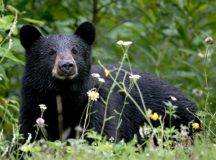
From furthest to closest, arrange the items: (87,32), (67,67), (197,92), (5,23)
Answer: (197,92) < (87,32) < (5,23) < (67,67)

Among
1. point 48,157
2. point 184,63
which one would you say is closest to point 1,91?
point 184,63

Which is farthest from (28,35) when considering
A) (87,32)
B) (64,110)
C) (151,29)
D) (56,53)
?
(151,29)

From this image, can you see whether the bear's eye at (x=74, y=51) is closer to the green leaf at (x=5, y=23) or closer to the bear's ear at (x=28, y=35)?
the bear's ear at (x=28, y=35)

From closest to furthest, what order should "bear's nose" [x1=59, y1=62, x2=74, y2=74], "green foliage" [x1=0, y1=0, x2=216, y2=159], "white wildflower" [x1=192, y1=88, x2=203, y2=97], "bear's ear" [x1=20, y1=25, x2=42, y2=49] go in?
"bear's nose" [x1=59, y1=62, x2=74, y2=74] < "bear's ear" [x1=20, y1=25, x2=42, y2=49] < "white wildflower" [x1=192, y1=88, x2=203, y2=97] < "green foliage" [x1=0, y1=0, x2=216, y2=159]

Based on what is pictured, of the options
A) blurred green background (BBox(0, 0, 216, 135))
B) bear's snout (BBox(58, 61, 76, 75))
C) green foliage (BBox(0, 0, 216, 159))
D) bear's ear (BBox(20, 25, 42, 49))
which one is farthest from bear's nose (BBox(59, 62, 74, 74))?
blurred green background (BBox(0, 0, 216, 135))

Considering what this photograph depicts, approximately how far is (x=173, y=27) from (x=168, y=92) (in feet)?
10.0

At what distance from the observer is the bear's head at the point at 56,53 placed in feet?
31.6

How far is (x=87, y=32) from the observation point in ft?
33.7

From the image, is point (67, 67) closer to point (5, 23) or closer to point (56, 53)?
point (56, 53)

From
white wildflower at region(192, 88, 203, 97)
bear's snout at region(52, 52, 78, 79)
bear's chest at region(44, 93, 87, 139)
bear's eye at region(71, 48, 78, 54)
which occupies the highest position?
bear's eye at region(71, 48, 78, 54)

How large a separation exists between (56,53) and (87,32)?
0.59 meters

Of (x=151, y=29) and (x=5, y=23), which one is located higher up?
(x=151, y=29)

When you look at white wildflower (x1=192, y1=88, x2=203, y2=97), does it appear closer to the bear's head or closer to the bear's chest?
the bear's head

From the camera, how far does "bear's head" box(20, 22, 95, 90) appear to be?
9.62m
